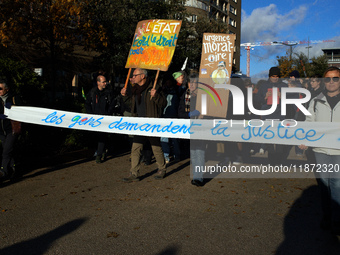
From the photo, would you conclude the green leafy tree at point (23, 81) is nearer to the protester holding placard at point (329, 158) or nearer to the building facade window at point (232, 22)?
the protester holding placard at point (329, 158)

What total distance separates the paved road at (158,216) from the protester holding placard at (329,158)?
1.06 feet

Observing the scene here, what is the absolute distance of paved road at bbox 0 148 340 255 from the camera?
13.8ft

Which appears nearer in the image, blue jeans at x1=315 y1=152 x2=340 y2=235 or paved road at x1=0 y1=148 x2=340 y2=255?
paved road at x1=0 y1=148 x2=340 y2=255

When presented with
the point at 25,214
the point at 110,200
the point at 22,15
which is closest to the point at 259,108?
the point at 110,200

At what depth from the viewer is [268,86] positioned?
8758mm

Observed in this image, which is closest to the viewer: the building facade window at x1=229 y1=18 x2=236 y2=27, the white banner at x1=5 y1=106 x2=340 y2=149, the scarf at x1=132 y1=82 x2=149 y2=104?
the white banner at x1=5 y1=106 x2=340 y2=149

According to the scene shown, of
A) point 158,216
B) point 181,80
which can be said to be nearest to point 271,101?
point 181,80

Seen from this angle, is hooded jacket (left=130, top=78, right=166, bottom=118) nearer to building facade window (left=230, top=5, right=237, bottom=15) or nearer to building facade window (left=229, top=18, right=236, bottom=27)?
building facade window (left=229, top=18, right=236, bottom=27)

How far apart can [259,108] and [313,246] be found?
16.0ft

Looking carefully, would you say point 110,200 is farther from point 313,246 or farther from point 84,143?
point 84,143

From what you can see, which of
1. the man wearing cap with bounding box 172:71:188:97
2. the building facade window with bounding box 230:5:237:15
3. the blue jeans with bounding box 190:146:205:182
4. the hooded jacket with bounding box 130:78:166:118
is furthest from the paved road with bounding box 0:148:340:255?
the building facade window with bounding box 230:5:237:15

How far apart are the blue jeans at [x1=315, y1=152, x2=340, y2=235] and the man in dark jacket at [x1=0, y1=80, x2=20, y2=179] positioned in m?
5.13

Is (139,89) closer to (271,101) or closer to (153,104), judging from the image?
(153,104)

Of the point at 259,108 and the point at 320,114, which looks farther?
the point at 259,108
